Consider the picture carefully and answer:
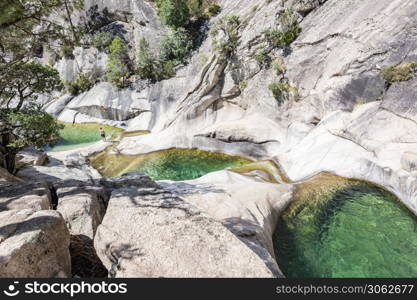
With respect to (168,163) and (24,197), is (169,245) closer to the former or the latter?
(24,197)

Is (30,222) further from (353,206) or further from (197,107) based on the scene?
(197,107)

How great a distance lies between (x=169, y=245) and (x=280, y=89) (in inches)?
610

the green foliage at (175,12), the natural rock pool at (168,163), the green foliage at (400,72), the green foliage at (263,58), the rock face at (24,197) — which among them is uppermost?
the green foliage at (175,12)

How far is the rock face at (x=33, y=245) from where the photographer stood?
12.2ft

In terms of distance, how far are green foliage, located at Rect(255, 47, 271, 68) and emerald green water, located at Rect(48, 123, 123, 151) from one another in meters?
15.9

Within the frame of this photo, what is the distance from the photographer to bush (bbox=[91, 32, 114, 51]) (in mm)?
30438

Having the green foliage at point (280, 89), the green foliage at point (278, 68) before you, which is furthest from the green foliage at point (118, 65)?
the green foliage at point (280, 89)

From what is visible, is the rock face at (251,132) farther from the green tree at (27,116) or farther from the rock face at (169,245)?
the green tree at (27,116)

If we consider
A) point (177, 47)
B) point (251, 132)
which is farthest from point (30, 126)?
point (177, 47)

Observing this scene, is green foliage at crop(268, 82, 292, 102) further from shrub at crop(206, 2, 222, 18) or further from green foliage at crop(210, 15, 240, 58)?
shrub at crop(206, 2, 222, 18)

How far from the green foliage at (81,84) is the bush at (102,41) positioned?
13.7 feet

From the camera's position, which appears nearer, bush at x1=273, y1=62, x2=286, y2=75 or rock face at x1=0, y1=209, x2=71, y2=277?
rock face at x1=0, y1=209, x2=71, y2=277

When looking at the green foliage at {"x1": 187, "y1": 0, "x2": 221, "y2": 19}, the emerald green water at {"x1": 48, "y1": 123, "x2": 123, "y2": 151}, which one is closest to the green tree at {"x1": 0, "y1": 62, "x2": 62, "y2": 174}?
the emerald green water at {"x1": 48, "y1": 123, "x2": 123, "y2": 151}

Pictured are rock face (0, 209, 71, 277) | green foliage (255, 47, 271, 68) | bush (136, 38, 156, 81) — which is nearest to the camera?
rock face (0, 209, 71, 277)
